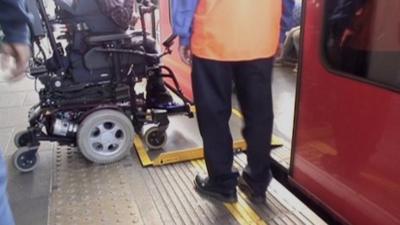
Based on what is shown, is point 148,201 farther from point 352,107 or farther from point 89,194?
point 352,107

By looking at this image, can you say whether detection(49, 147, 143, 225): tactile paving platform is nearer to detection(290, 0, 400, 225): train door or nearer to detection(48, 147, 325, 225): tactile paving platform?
detection(48, 147, 325, 225): tactile paving platform

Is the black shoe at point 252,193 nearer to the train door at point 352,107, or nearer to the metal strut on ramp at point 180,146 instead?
the train door at point 352,107

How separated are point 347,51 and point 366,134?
1.46ft

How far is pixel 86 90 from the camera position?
119 inches

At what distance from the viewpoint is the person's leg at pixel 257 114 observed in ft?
7.30

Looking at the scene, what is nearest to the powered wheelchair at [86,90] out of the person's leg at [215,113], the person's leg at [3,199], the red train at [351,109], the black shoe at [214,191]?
the black shoe at [214,191]

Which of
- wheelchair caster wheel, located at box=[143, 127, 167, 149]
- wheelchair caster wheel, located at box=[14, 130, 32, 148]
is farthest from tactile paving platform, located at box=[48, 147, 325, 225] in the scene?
wheelchair caster wheel, located at box=[14, 130, 32, 148]

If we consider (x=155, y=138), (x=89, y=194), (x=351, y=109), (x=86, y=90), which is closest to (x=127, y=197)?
(x=89, y=194)

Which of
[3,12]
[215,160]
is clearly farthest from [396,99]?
[3,12]

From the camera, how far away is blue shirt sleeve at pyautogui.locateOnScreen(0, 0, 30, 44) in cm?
110

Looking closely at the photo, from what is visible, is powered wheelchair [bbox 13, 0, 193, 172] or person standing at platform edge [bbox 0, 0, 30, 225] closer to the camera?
person standing at platform edge [bbox 0, 0, 30, 225]

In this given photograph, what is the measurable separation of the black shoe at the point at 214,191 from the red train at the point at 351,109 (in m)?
0.48

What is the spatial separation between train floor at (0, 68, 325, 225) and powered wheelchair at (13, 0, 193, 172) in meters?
0.16

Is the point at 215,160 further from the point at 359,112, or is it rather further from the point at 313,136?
the point at 359,112
